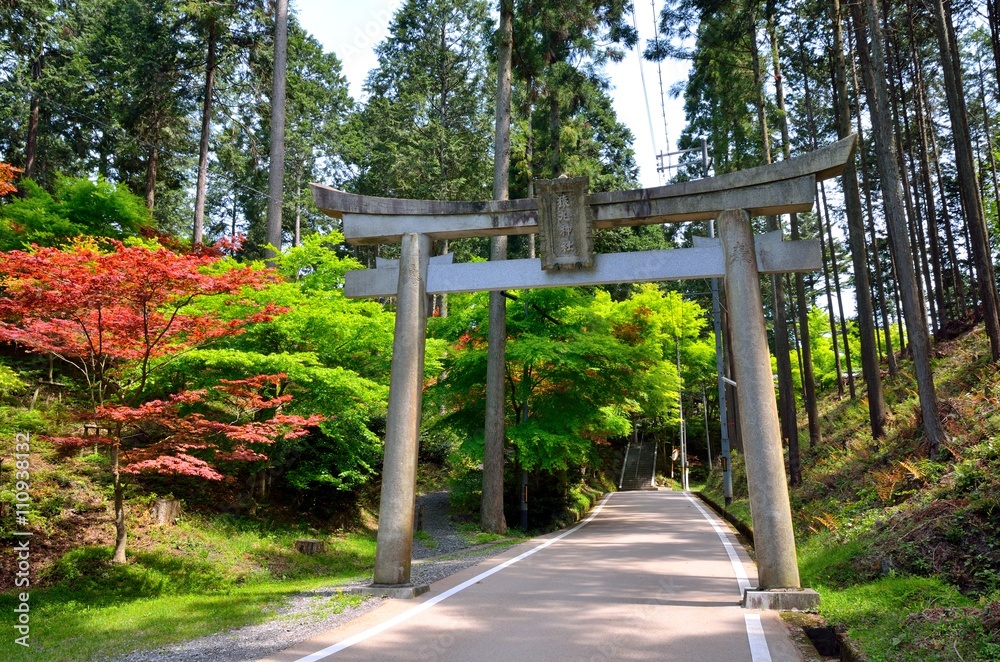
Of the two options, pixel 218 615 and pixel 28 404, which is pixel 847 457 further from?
pixel 28 404

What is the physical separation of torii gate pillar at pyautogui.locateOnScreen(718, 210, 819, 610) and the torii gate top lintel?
1.09 ft

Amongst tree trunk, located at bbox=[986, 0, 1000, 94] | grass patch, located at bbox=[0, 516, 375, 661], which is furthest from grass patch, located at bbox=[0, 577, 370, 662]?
tree trunk, located at bbox=[986, 0, 1000, 94]

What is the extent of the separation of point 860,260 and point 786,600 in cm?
1063

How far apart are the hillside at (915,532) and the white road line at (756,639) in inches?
25.5

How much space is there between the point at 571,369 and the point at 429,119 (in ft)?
54.0

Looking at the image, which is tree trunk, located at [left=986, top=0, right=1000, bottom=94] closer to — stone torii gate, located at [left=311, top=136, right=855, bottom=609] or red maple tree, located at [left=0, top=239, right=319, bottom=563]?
stone torii gate, located at [left=311, top=136, right=855, bottom=609]

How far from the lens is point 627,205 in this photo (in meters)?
7.86

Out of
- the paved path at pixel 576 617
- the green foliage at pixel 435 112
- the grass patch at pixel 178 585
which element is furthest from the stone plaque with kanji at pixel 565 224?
the green foliage at pixel 435 112

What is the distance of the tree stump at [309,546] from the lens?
472 inches

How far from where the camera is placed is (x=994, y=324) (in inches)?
501

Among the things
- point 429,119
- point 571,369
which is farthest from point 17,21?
point 571,369

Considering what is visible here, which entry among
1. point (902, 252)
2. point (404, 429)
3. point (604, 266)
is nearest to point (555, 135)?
point (902, 252)

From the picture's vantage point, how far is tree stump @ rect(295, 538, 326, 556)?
12.0 meters

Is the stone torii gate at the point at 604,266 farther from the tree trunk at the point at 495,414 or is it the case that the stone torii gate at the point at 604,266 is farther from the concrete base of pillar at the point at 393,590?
the tree trunk at the point at 495,414
